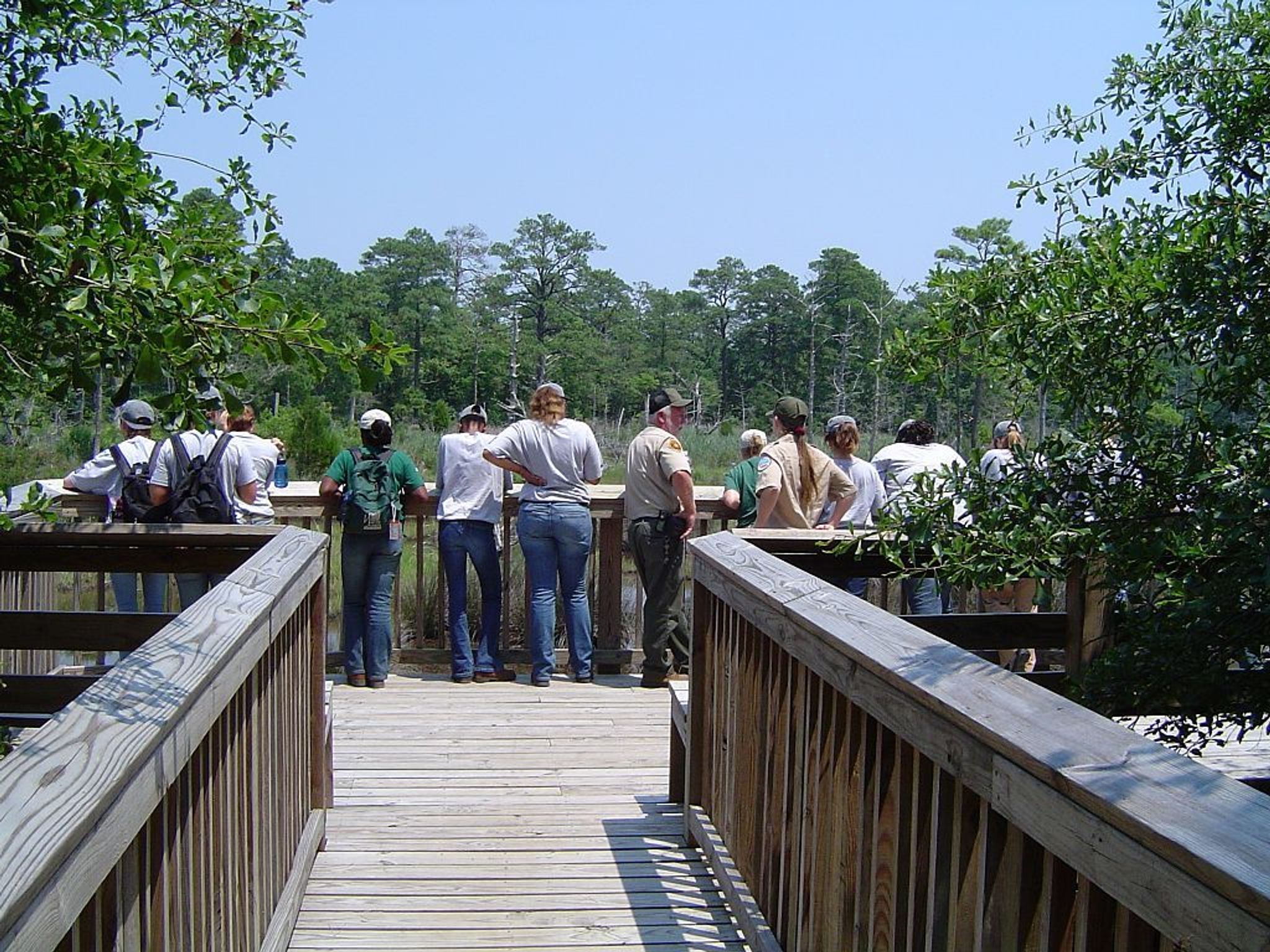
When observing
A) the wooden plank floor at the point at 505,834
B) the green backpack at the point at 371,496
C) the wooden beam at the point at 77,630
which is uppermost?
the green backpack at the point at 371,496

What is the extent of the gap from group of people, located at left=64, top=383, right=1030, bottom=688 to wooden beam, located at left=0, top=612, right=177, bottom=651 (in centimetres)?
223

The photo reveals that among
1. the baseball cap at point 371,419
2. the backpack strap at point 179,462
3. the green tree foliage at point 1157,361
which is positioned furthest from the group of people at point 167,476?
the green tree foliage at point 1157,361

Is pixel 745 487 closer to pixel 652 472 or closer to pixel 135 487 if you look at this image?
pixel 652 472

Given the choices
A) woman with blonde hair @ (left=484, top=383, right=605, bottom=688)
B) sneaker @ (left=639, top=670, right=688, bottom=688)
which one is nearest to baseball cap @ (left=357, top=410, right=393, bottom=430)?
woman with blonde hair @ (left=484, top=383, right=605, bottom=688)

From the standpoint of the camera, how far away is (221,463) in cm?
719

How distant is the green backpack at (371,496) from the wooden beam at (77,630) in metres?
2.44

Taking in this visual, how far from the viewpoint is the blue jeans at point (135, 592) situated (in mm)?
7676

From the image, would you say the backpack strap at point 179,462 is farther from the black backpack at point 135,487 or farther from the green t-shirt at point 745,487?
the green t-shirt at point 745,487

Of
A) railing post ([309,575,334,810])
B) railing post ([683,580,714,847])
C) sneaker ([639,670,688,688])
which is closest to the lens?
railing post ([309,575,334,810])

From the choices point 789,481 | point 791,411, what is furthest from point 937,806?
point 791,411

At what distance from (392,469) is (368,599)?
2.39 ft

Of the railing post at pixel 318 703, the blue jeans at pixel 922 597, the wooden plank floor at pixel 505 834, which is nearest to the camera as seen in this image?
the wooden plank floor at pixel 505 834

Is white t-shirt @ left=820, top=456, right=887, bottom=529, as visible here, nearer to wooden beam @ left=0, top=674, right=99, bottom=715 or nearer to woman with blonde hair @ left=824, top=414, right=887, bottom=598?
woman with blonde hair @ left=824, top=414, right=887, bottom=598

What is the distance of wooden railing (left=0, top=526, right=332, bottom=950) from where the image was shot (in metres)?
1.70
